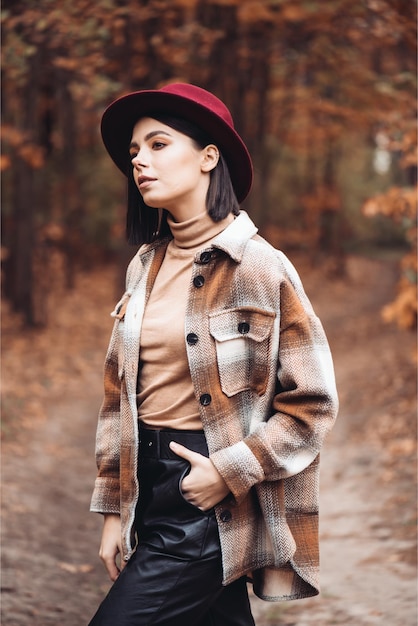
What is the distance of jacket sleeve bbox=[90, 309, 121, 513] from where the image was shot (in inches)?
108

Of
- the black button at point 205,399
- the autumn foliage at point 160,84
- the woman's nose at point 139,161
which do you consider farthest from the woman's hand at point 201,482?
the autumn foliage at point 160,84

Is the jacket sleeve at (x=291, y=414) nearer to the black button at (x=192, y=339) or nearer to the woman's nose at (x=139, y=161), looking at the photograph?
the black button at (x=192, y=339)

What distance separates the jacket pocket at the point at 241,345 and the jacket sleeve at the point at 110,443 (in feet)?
1.48

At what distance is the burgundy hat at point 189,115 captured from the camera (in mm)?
2523

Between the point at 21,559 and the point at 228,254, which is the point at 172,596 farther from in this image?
the point at 21,559

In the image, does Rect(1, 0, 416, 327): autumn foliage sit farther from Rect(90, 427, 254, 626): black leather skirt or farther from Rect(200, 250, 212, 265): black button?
Rect(90, 427, 254, 626): black leather skirt

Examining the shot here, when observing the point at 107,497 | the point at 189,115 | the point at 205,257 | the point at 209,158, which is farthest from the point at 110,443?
the point at 189,115

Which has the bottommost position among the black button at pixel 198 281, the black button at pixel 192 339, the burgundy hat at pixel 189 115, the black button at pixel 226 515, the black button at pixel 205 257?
the black button at pixel 226 515

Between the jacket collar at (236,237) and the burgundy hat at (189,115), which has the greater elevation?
the burgundy hat at (189,115)

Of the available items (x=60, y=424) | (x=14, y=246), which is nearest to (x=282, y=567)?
(x=60, y=424)

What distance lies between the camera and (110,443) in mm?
2758

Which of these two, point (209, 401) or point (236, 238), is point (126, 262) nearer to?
point (236, 238)

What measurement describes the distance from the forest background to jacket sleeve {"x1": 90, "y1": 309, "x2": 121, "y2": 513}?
1.91m

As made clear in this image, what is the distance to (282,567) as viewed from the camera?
8.38 feet
